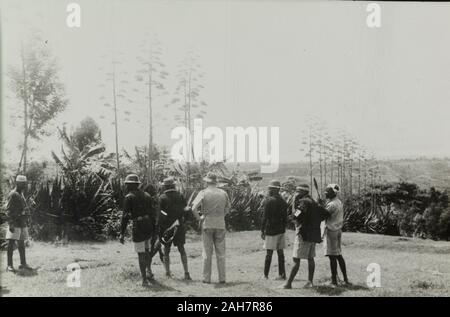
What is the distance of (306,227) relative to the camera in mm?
8547

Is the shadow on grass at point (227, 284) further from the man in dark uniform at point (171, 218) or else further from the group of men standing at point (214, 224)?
the man in dark uniform at point (171, 218)

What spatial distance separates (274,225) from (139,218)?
2.38 meters

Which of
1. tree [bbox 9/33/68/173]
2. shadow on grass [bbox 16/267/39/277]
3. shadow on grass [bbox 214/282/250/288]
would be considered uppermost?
tree [bbox 9/33/68/173]

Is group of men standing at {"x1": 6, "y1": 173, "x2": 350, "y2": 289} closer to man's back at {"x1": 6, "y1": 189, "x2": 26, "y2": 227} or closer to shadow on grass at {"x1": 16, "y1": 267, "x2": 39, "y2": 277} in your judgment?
man's back at {"x1": 6, "y1": 189, "x2": 26, "y2": 227}

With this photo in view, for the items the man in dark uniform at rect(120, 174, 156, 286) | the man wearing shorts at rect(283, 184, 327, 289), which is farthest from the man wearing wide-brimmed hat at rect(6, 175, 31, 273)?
the man wearing shorts at rect(283, 184, 327, 289)

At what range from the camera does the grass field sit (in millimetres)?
8383

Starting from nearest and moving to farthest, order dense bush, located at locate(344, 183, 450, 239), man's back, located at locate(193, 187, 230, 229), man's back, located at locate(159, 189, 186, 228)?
man's back, located at locate(193, 187, 230, 229)
man's back, located at locate(159, 189, 186, 228)
dense bush, located at locate(344, 183, 450, 239)

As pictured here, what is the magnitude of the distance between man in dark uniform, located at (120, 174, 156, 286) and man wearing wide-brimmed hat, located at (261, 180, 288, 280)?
2.05 metres

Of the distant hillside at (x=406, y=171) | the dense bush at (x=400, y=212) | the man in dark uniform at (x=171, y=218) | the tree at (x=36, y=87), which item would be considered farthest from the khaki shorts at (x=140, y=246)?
the dense bush at (x=400, y=212)

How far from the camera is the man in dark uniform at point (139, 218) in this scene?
8.34 metres

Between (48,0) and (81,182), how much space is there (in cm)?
460

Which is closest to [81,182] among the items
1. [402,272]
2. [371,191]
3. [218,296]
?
[218,296]

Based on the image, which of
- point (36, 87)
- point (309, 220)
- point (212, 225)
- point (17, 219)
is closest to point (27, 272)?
point (17, 219)
